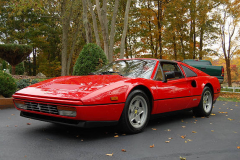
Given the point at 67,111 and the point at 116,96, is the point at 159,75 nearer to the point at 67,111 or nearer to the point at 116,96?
the point at 116,96

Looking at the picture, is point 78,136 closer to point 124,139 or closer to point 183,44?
point 124,139

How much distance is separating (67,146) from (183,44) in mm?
24470

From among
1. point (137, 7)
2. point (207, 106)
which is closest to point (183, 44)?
point (137, 7)

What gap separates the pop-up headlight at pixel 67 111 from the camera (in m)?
3.24

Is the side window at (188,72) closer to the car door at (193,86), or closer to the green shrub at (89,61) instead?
the car door at (193,86)

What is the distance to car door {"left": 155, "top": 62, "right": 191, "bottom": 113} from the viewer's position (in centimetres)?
435

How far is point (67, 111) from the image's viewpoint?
10.8ft

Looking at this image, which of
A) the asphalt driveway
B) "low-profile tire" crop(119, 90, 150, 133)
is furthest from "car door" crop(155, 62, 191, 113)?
the asphalt driveway

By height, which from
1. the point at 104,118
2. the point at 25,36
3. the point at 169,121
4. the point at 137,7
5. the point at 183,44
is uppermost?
the point at 137,7

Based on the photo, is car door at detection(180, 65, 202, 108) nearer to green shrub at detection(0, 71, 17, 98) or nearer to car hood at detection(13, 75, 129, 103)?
car hood at detection(13, 75, 129, 103)

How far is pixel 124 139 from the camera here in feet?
11.9

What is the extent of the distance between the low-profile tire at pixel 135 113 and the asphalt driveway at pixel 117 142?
0.15 m

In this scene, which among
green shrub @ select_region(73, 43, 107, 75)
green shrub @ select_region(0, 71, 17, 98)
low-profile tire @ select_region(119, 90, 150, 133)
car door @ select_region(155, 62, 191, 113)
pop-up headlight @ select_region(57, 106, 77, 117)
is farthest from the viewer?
green shrub @ select_region(73, 43, 107, 75)

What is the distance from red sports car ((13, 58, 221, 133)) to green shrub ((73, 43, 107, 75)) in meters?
4.05
